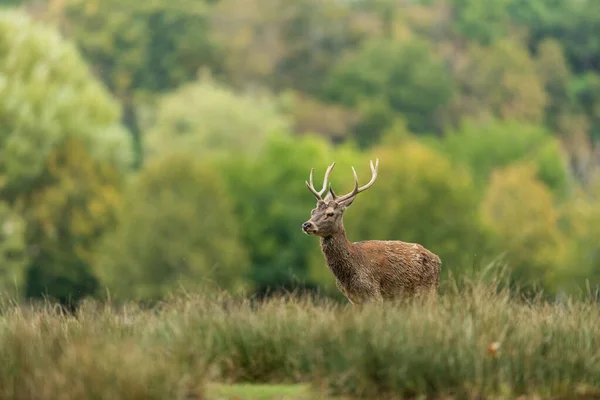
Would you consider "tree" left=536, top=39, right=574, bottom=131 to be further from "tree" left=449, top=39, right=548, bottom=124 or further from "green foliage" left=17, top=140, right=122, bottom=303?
"green foliage" left=17, top=140, right=122, bottom=303

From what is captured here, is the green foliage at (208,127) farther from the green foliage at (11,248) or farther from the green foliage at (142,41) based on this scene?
the green foliage at (142,41)

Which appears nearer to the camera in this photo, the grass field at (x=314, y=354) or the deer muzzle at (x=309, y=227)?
the grass field at (x=314, y=354)

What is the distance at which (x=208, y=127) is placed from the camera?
9050 centimetres

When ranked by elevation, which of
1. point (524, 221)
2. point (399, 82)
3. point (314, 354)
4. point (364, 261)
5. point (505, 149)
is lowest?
point (524, 221)

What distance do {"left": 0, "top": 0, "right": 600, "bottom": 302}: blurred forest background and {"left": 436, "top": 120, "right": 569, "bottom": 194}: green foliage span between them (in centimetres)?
23

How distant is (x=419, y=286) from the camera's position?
16.6 m

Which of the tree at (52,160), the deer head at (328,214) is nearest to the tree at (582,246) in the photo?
the tree at (52,160)

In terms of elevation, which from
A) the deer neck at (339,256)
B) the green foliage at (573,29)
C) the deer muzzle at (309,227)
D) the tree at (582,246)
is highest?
the green foliage at (573,29)

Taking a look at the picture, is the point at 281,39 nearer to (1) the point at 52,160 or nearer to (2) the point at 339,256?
(1) the point at 52,160

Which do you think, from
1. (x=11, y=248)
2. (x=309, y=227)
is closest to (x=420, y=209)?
(x=11, y=248)

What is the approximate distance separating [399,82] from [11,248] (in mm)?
73382

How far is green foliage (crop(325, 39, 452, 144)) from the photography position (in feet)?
427

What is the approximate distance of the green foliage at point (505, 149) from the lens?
10450cm

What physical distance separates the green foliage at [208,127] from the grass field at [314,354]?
244 feet
